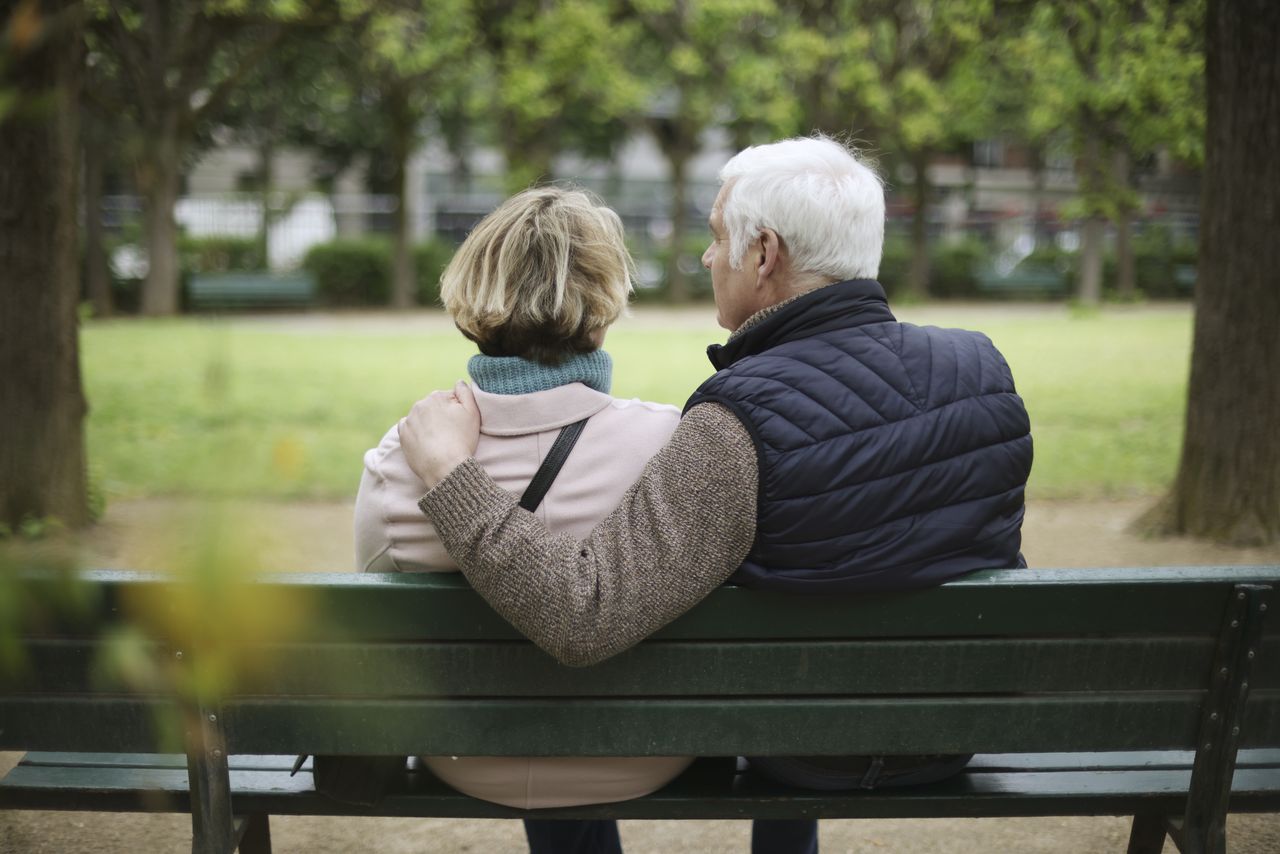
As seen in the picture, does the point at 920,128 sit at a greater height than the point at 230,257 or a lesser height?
greater

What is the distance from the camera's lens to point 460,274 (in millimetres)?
2309

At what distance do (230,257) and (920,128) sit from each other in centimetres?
2461

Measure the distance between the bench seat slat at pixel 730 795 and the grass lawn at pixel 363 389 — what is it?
0.60 m

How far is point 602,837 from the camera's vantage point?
97.8 inches

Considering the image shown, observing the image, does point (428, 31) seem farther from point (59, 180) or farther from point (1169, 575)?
point (1169, 575)

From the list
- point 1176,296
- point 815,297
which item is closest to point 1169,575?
point 815,297

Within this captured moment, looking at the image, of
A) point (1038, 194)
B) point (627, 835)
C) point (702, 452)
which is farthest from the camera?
point (1038, 194)

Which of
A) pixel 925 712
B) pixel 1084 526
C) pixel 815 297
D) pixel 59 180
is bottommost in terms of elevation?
pixel 1084 526

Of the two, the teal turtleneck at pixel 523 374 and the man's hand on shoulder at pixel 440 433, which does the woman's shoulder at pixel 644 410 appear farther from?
the man's hand on shoulder at pixel 440 433

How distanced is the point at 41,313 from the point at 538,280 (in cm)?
471

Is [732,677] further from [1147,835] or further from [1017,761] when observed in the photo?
[1147,835]

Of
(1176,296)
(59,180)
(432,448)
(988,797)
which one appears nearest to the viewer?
(432,448)

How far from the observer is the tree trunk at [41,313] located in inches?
235

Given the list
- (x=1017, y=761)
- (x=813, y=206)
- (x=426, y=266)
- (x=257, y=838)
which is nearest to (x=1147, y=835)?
(x=1017, y=761)
